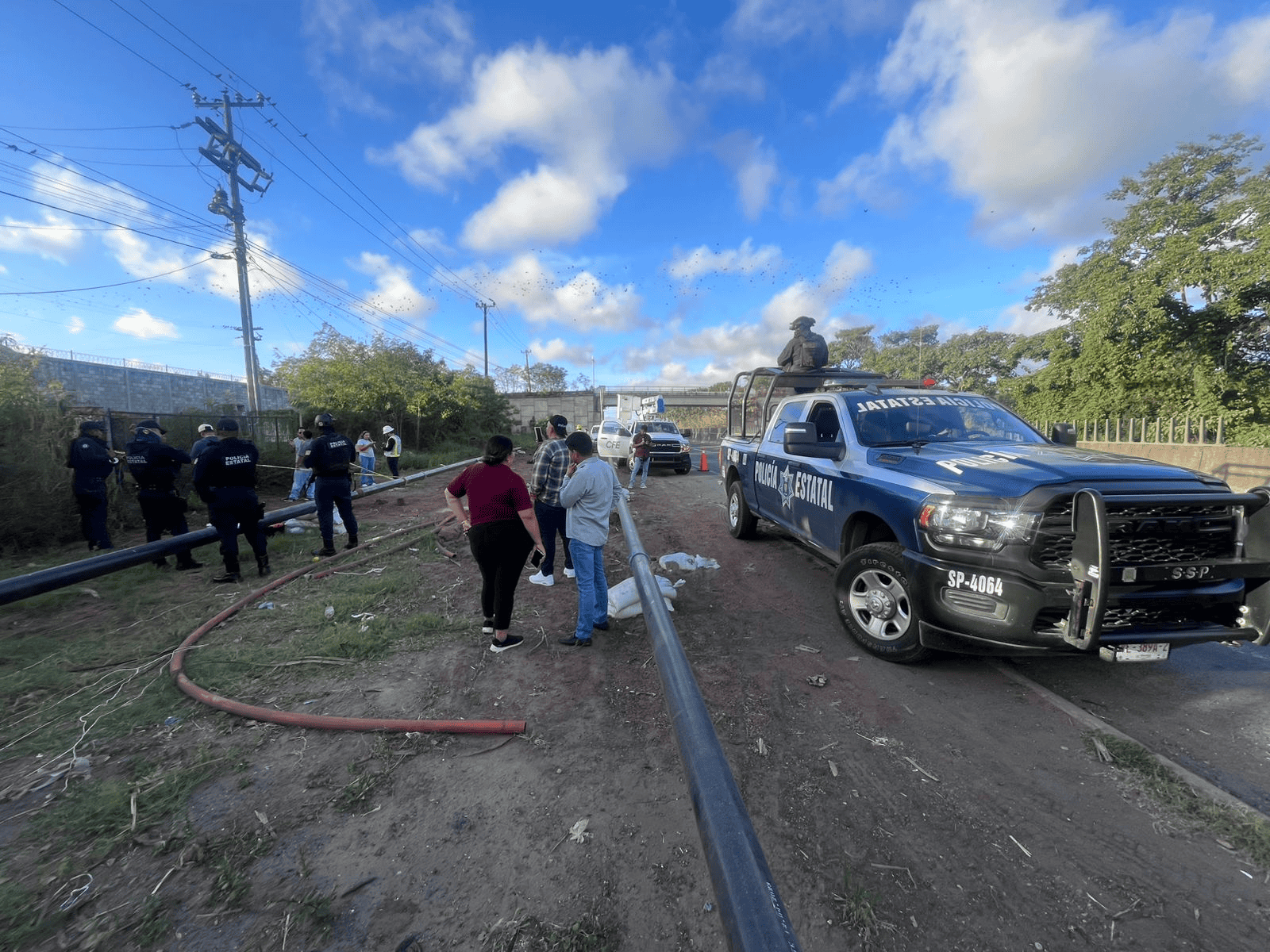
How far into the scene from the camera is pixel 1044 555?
295 cm

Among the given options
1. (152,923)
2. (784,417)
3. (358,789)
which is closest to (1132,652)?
(784,417)

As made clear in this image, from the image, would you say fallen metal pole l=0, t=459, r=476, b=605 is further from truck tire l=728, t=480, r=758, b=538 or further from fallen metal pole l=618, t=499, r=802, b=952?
truck tire l=728, t=480, r=758, b=538

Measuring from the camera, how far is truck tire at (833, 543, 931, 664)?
3.54 m

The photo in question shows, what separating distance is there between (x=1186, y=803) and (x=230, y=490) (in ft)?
25.4

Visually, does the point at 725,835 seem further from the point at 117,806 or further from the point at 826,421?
the point at 826,421

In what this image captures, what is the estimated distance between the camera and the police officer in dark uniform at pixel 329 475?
6.42 m

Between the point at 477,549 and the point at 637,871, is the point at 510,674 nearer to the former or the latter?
the point at 477,549

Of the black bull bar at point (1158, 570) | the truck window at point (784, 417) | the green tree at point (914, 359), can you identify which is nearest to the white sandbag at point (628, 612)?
the truck window at point (784, 417)

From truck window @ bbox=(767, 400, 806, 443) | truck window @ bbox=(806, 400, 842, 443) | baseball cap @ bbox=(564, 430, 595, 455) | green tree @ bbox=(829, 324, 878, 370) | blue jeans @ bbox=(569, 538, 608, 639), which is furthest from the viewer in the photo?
green tree @ bbox=(829, 324, 878, 370)

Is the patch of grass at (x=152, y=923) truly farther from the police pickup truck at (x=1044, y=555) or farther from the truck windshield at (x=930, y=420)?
the truck windshield at (x=930, y=420)

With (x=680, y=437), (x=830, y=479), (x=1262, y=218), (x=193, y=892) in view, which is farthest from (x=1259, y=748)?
(x=1262, y=218)

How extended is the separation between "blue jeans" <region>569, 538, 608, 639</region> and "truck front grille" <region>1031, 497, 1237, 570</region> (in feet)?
9.46

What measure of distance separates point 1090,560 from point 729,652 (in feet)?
A: 7.44

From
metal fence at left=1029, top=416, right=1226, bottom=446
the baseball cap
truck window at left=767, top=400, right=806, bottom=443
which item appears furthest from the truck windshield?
metal fence at left=1029, top=416, right=1226, bottom=446
